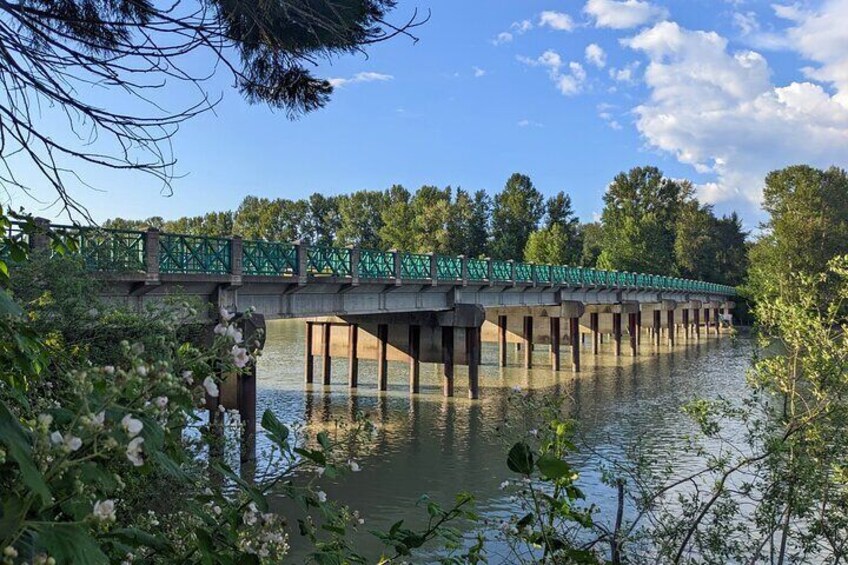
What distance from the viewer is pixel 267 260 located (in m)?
16.2

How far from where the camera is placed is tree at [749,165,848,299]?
57656 millimetres

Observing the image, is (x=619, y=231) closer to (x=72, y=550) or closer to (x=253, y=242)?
(x=253, y=242)

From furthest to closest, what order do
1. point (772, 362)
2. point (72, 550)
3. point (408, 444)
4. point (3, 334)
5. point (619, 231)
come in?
point (619, 231), point (408, 444), point (772, 362), point (3, 334), point (72, 550)

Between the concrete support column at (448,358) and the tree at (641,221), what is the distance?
195 ft

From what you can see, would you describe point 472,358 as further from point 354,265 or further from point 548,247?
point 548,247

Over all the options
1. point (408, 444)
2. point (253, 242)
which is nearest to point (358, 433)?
point (253, 242)

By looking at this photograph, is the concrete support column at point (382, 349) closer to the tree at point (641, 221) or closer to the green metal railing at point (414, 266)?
the green metal railing at point (414, 266)

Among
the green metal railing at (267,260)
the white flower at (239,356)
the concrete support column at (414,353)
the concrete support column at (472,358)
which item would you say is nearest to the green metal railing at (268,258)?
the green metal railing at (267,260)

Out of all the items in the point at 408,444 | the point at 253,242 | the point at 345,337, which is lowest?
the point at 408,444

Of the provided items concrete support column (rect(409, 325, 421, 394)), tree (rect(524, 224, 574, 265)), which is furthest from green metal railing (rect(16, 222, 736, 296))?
tree (rect(524, 224, 574, 265))

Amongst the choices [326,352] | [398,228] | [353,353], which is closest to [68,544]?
[353,353]

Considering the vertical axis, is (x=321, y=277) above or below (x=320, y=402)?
above

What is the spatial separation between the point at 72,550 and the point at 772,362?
6257mm

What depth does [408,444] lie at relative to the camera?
17.4 metres
